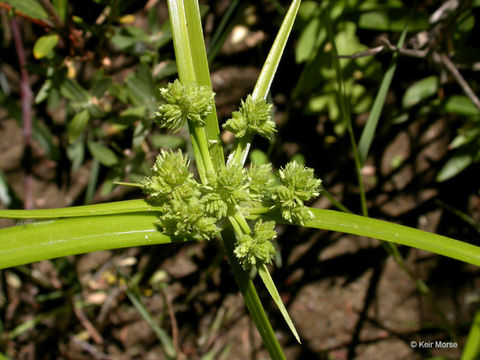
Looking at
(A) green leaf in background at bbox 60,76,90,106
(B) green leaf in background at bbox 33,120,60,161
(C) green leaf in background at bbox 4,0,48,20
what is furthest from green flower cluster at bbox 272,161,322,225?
(B) green leaf in background at bbox 33,120,60,161

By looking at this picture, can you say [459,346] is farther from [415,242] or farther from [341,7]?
[341,7]

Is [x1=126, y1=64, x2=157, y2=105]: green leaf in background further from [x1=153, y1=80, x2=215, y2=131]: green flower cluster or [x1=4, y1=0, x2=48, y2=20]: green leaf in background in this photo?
[x1=153, y1=80, x2=215, y2=131]: green flower cluster

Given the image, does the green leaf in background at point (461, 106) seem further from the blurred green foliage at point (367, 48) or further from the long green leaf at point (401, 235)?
the long green leaf at point (401, 235)

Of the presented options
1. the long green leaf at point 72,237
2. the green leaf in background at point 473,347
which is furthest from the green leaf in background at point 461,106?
the long green leaf at point 72,237

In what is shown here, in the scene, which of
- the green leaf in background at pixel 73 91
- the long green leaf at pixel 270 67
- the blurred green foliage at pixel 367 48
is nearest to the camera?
the long green leaf at pixel 270 67

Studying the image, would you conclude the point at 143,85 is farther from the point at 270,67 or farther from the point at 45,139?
the point at 45,139

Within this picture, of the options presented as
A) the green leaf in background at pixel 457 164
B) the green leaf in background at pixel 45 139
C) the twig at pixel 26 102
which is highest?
the twig at pixel 26 102

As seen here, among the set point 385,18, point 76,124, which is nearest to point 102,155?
point 76,124
